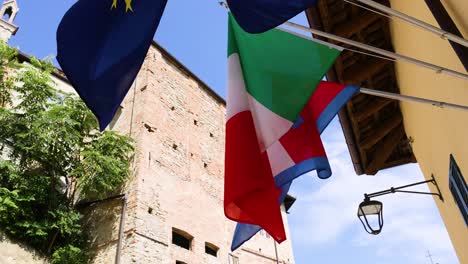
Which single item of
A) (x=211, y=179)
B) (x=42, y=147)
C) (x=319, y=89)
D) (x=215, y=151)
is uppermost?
(x=215, y=151)

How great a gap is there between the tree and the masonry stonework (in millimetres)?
970

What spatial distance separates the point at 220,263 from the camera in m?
16.6

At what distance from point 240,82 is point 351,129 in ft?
9.13

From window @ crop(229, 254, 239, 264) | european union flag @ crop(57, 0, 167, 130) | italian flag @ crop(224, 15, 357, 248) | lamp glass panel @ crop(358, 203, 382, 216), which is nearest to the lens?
european union flag @ crop(57, 0, 167, 130)

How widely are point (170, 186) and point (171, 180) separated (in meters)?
0.31

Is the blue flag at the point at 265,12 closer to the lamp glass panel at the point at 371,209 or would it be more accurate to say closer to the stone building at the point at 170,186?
the lamp glass panel at the point at 371,209

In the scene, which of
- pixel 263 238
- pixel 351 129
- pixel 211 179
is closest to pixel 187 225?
pixel 211 179

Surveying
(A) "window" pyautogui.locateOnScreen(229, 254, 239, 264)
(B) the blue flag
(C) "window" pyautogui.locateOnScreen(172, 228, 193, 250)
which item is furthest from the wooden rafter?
(A) "window" pyautogui.locateOnScreen(229, 254, 239, 264)

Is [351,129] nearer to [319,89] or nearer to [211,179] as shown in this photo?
[319,89]

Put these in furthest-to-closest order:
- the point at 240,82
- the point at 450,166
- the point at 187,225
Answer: the point at 187,225, the point at 450,166, the point at 240,82

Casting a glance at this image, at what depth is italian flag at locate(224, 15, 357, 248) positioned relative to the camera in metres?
2.93

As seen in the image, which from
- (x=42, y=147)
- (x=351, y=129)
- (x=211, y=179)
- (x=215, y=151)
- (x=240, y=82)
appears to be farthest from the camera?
(x=215, y=151)

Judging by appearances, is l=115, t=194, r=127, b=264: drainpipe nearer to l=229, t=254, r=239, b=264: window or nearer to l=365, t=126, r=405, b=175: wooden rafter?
l=229, t=254, r=239, b=264: window

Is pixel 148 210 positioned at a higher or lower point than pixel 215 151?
lower
